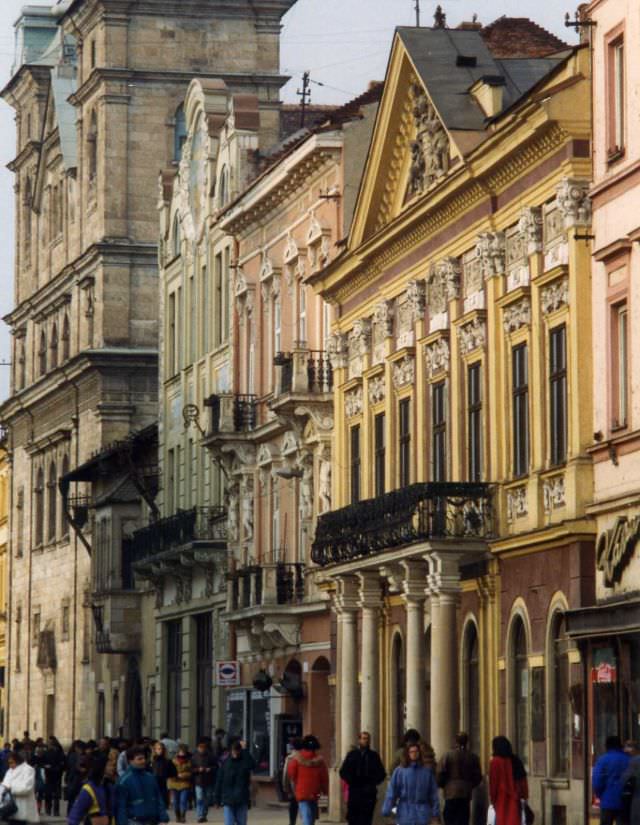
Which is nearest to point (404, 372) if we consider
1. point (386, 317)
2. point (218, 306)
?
point (386, 317)

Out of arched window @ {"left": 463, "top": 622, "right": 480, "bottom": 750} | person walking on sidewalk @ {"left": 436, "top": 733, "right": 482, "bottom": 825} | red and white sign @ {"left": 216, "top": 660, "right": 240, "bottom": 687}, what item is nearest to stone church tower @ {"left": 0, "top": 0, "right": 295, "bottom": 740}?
red and white sign @ {"left": 216, "top": 660, "right": 240, "bottom": 687}

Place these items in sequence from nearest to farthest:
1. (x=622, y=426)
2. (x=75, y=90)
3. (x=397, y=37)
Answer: (x=622, y=426) < (x=397, y=37) < (x=75, y=90)

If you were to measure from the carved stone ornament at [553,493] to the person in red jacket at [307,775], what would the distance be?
4.68 meters

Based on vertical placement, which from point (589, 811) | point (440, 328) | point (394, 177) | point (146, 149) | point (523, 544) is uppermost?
point (146, 149)

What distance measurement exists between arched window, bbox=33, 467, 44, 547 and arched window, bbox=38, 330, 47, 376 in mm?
3434

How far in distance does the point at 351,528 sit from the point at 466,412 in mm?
4857

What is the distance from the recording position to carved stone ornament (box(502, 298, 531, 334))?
39.5 metres

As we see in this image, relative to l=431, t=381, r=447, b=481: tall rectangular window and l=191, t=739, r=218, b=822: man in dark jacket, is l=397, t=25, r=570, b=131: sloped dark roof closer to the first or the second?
l=431, t=381, r=447, b=481: tall rectangular window

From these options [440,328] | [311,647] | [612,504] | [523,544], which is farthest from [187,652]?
[612,504]

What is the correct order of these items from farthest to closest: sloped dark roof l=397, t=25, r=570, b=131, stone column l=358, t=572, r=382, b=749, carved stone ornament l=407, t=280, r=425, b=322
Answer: stone column l=358, t=572, r=382, b=749
carved stone ornament l=407, t=280, r=425, b=322
sloped dark roof l=397, t=25, r=570, b=131

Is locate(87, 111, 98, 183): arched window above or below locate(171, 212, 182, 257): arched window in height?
above

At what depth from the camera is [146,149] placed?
82.8m

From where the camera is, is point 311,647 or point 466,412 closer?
point 466,412

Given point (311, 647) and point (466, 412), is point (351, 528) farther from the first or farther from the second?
point (311, 647)
